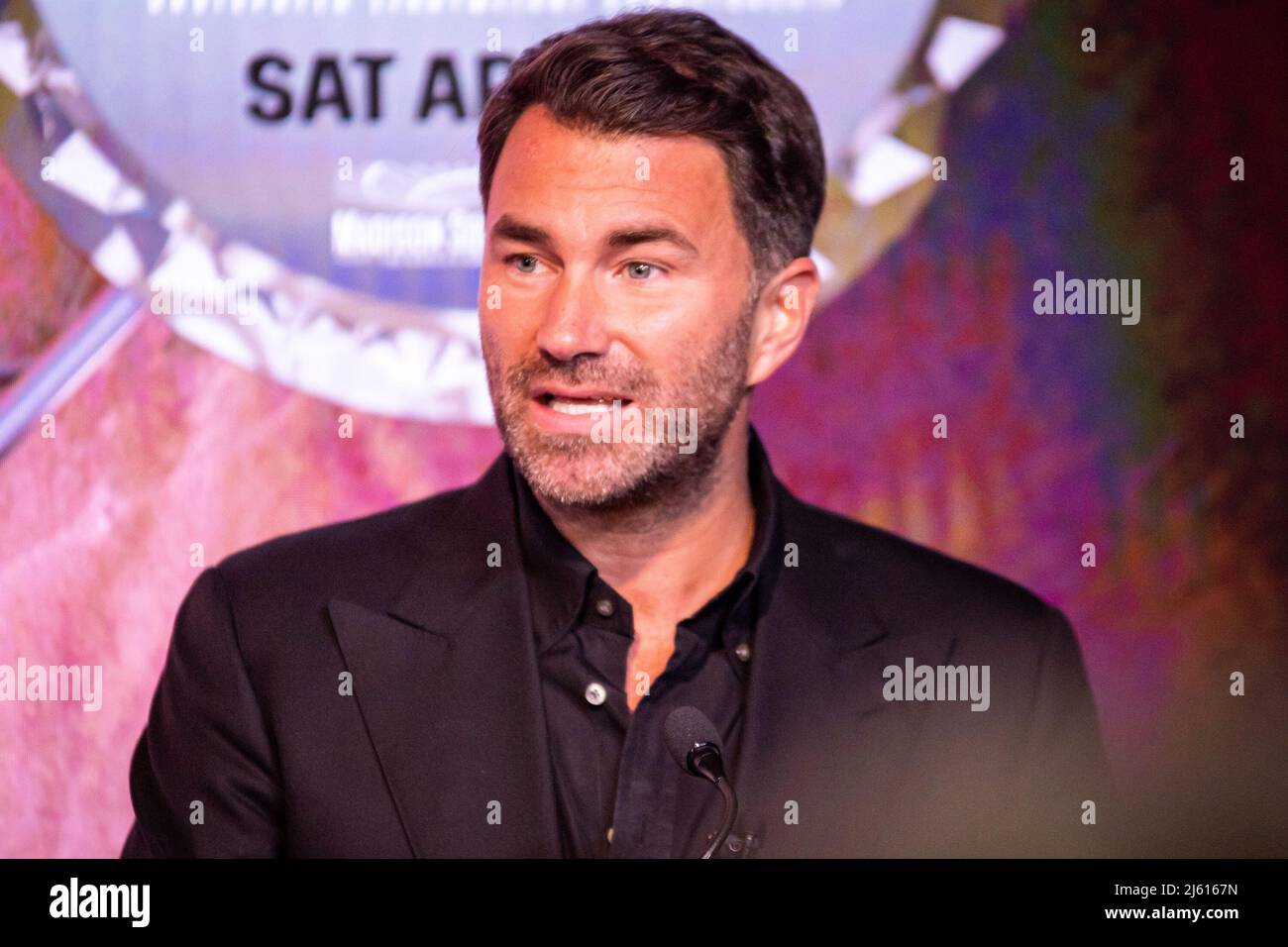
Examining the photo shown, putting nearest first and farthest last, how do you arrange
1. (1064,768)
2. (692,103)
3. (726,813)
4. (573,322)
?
1. (726,813)
2. (573,322)
3. (692,103)
4. (1064,768)

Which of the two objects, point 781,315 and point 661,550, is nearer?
point 661,550

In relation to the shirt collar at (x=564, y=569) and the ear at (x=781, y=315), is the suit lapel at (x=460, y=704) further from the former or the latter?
the ear at (x=781, y=315)

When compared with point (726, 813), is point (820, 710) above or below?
above

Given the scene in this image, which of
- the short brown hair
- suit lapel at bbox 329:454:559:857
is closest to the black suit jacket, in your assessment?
suit lapel at bbox 329:454:559:857

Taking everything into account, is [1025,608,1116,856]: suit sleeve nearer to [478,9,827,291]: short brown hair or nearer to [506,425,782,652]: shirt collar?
[506,425,782,652]: shirt collar

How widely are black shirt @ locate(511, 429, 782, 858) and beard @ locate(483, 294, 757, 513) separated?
101mm

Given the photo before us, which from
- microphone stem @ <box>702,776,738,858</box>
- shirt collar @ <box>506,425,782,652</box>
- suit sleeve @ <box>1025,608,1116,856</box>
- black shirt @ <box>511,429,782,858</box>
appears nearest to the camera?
microphone stem @ <box>702,776,738,858</box>

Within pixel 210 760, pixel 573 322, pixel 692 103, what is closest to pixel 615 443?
pixel 573 322

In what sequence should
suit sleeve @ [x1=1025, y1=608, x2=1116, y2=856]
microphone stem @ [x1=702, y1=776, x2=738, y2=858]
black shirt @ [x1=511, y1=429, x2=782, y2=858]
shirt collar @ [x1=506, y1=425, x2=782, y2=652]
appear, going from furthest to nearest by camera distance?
suit sleeve @ [x1=1025, y1=608, x2=1116, y2=856] → shirt collar @ [x1=506, y1=425, x2=782, y2=652] → black shirt @ [x1=511, y1=429, x2=782, y2=858] → microphone stem @ [x1=702, y1=776, x2=738, y2=858]

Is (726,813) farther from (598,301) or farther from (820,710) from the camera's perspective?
(598,301)

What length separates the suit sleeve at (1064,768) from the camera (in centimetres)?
223

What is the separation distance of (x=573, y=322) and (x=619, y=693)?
1.72ft

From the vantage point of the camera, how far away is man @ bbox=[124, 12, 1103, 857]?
6.58 ft

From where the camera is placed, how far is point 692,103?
2.13 metres
